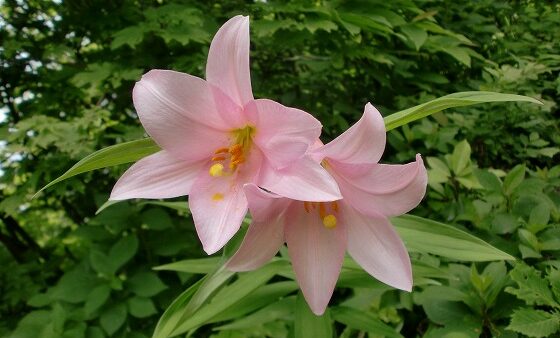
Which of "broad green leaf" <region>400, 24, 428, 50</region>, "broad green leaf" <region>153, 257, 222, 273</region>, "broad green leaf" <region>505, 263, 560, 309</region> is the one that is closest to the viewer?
"broad green leaf" <region>505, 263, 560, 309</region>

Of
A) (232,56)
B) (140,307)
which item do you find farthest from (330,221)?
(140,307)

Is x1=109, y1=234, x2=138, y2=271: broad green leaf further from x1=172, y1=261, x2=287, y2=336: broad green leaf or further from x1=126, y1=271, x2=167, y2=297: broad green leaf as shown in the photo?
x1=172, y1=261, x2=287, y2=336: broad green leaf

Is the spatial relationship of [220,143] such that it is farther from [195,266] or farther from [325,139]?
[325,139]

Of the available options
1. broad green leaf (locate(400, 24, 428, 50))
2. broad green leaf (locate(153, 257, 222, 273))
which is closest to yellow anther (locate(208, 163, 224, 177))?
broad green leaf (locate(153, 257, 222, 273))

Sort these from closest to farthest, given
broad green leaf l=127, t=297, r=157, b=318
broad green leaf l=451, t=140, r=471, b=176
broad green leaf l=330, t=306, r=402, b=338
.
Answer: broad green leaf l=330, t=306, r=402, b=338
broad green leaf l=451, t=140, r=471, b=176
broad green leaf l=127, t=297, r=157, b=318

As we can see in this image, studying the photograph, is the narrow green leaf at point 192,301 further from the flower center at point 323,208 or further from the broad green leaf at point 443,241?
the broad green leaf at point 443,241

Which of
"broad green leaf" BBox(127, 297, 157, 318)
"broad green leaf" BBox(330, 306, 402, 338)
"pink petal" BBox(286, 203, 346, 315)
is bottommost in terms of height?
"broad green leaf" BBox(127, 297, 157, 318)

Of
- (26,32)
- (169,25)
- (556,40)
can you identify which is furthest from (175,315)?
(556,40)
